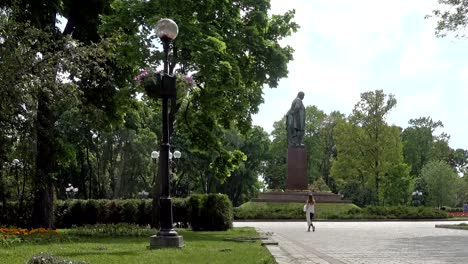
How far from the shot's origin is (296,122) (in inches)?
1788

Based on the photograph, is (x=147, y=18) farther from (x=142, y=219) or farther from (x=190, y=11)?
(x=142, y=219)

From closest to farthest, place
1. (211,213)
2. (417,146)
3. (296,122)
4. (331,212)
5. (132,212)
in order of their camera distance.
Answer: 1. (211,213)
2. (132,212)
3. (331,212)
4. (296,122)
5. (417,146)

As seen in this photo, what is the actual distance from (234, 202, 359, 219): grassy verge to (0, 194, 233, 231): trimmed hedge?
1221 centimetres

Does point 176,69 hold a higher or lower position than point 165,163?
higher

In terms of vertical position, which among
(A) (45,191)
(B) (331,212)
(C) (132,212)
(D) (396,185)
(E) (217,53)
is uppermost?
(E) (217,53)

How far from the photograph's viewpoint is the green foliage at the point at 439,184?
220 feet

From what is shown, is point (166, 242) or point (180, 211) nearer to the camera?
point (166, 242)

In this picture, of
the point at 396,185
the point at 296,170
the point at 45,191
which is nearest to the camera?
the point at 45,191

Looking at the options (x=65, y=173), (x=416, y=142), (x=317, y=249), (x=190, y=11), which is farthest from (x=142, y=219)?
(x=416, y=142)

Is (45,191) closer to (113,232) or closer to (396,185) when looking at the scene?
(113,232)

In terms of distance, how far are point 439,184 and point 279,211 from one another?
36.2 meters

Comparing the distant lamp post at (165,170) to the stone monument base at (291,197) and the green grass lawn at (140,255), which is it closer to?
the green grass lawn at (140,255)

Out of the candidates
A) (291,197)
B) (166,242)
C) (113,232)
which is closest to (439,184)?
(291,197)

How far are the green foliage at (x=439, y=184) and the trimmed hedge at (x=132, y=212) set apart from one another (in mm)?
49496
